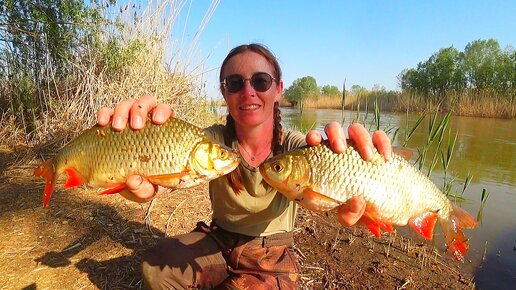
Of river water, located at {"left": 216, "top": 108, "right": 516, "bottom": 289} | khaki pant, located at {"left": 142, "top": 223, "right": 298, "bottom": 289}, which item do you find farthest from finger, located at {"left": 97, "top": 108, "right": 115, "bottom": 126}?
river water, located at {"left": 216, "top": 108, "right": 516, "bottom": 289}

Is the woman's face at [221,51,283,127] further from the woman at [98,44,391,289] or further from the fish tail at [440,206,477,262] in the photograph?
the fish tail at [440,206,477,262]

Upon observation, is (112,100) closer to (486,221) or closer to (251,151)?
(251,151)

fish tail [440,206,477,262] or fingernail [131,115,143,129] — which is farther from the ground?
fingernail [131,115,143,129]

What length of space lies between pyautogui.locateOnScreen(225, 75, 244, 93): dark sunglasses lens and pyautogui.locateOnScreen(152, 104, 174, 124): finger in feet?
1.66

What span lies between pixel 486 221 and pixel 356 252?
2.49m

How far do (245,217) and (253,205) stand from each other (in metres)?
0.10

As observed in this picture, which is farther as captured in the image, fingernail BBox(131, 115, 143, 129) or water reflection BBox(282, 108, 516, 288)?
water reflection BBox(282, 108, 516, 288)

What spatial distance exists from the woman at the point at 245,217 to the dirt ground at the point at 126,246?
41 cm

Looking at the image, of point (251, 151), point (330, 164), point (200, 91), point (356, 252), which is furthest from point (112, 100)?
point (330, 164)

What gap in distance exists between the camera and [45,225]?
2.83 metres

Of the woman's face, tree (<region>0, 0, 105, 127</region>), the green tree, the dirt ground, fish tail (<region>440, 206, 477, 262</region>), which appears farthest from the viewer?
the green tree

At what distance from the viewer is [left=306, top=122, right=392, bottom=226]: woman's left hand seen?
4.89 feet

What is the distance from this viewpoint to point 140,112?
1578 millimetres

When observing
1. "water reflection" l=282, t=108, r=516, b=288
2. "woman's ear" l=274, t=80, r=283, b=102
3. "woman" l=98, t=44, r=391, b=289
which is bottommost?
"water reflection" l=282, t=108, r=516, b=288
